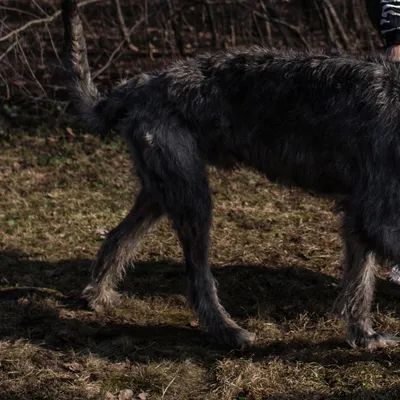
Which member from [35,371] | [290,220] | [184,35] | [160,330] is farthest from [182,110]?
[184,35]

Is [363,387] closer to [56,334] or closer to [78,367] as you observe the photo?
[78,367]

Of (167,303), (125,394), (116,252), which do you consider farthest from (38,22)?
(125,394)

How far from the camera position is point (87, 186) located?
24.1ft

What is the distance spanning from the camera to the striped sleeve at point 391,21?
478 cm

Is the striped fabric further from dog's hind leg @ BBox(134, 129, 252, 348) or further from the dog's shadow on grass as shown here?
the dog's shadow on grass

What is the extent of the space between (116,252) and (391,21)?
222 cm

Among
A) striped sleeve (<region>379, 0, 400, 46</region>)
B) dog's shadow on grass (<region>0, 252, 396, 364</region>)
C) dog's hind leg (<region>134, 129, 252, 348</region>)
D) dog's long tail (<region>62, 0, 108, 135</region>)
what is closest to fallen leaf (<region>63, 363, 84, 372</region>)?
dog's shadow on grass (<region>0, 252, 396, 364</region>)

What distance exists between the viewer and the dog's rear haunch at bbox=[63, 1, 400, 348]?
411 cm

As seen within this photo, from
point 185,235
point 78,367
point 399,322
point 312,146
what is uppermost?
point 312,146

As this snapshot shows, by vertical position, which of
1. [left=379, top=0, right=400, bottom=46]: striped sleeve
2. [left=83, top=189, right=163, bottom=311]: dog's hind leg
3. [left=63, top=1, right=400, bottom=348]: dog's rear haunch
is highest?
[left=379, top=0, right=400, bottom=46]: striped sleeve

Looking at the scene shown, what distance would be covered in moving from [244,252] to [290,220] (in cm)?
78

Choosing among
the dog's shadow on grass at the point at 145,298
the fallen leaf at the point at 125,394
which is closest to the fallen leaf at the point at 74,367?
the dog's shadow on grass at the point at 145,298

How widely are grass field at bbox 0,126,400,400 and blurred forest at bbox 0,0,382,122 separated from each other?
61.1 inches

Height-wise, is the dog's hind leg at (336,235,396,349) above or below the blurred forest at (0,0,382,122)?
below
